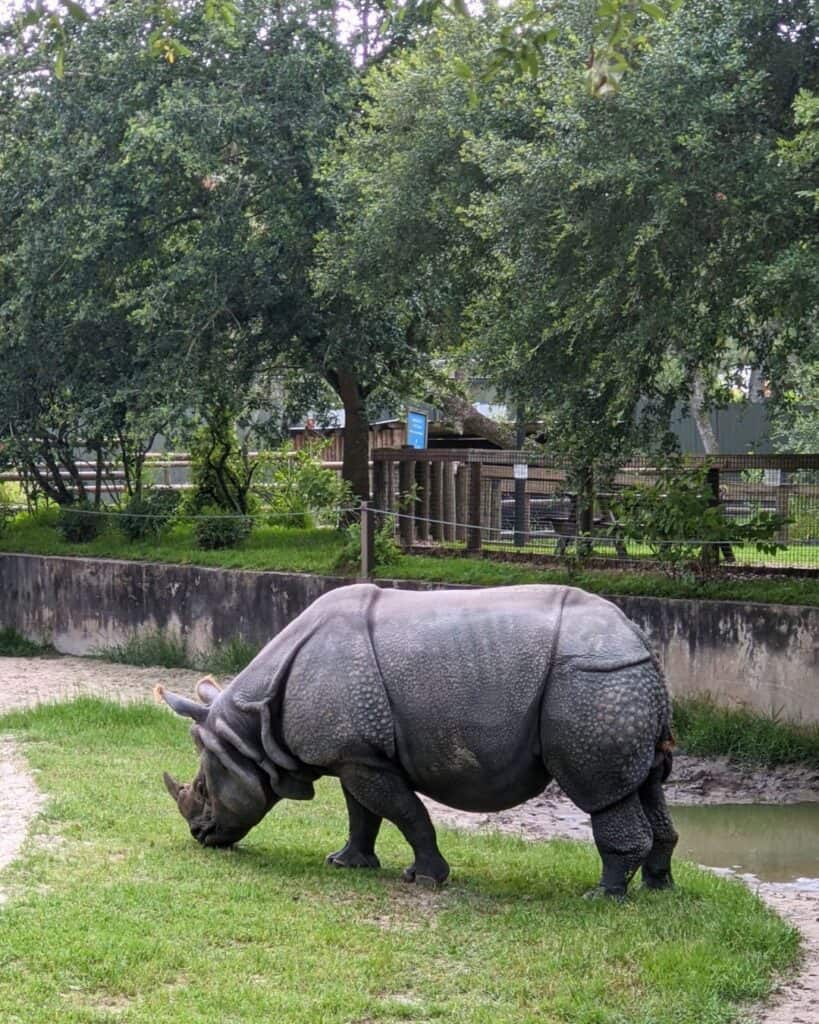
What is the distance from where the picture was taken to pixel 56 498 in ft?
74.7

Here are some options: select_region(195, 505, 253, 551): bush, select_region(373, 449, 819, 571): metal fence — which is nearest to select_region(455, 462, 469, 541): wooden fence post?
select_region(373, 449, 819, 571): metal fence

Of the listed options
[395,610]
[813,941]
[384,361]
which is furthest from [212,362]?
[813,941]

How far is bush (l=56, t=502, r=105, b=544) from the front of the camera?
71.5 feet

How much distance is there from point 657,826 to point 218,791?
7.67 feet

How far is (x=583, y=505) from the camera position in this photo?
53.4ft

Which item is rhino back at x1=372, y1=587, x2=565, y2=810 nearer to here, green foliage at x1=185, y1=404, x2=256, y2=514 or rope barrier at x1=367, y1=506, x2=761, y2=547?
rope barrier at x1=367, y1=506, x2=761, y2=547

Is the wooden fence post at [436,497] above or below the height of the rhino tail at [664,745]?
above

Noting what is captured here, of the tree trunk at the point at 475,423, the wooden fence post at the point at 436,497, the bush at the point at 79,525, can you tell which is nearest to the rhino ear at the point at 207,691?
the wooden fence post at the point at 436,497

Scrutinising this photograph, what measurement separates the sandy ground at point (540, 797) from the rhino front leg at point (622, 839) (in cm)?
92

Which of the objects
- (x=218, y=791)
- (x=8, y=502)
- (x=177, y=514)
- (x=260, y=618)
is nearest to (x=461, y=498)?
(x=260, y=618)

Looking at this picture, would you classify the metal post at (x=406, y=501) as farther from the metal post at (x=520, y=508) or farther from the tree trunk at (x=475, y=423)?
the tree trunk at (x=475, y=423)

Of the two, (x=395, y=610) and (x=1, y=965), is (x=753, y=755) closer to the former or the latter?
(x=395, y=610)

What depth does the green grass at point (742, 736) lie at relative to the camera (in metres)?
13.5

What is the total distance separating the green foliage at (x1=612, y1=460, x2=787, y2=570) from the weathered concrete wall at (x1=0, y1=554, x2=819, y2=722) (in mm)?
602
